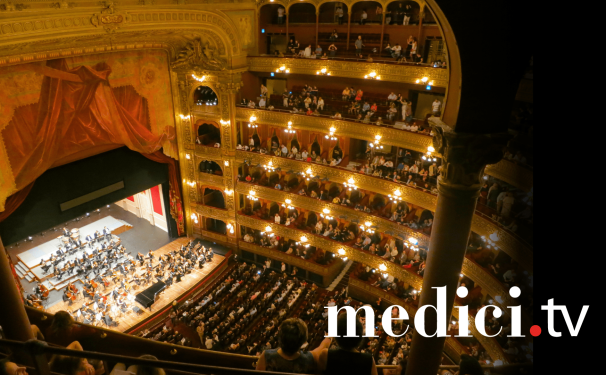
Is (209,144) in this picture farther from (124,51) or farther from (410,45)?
(410,45)

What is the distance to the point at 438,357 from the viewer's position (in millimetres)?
6961

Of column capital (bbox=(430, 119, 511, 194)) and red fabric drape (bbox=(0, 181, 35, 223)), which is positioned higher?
column capital (bbox=(430, 119, 511, 194))

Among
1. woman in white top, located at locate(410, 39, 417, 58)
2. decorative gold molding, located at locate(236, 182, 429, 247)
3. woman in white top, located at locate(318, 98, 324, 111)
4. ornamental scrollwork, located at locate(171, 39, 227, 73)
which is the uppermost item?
woman in white top, located at locate(410, 39, 417, 58)

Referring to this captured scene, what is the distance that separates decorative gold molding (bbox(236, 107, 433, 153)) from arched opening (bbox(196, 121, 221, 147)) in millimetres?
3038

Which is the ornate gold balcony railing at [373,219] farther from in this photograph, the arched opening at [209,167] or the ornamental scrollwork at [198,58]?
the ornamental scrollwork at [198,58]

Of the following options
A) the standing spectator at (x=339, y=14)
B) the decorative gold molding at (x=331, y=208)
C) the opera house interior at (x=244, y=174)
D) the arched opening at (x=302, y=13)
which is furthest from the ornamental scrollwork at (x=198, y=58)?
the decorative gold molding at (x=331, y=208)

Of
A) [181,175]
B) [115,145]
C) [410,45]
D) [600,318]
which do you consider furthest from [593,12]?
[181,175]

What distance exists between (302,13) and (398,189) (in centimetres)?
1214

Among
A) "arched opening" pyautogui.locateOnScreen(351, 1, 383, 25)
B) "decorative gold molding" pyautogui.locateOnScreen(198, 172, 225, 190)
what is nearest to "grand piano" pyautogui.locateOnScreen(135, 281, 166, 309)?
"decorative gold molding" pyautogui.locateOnScreen(198, 172, 225, 190)

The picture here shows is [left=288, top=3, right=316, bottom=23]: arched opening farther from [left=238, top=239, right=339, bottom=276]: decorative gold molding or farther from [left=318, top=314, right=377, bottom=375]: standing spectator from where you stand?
[left=318, top=314, right=377, bottom=375]: standing spectator

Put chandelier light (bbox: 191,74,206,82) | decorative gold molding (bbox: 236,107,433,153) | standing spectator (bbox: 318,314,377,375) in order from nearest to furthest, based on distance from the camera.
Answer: standing spectator (bbox: 318,314,377,375) → decorative gold molding (bbox: 236,107,433,153) → chandelier light (bbox: 191,74,206,82)

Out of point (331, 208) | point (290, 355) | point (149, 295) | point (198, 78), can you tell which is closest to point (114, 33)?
point (198, 78)

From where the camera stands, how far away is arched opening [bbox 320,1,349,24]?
20266 mm

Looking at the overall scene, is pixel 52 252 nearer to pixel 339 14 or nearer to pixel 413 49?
pixel 339 14
